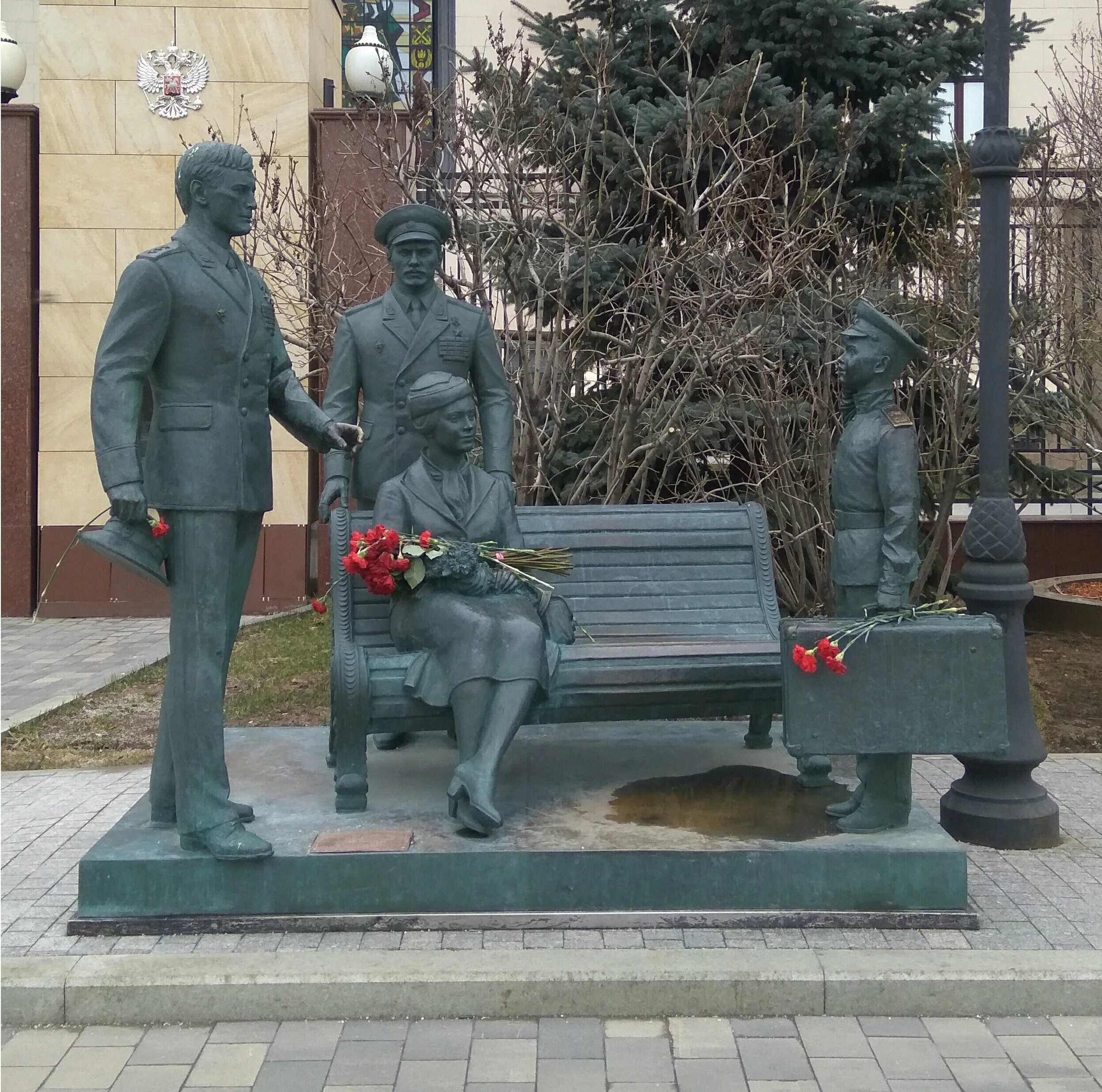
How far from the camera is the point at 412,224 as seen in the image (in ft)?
18.3

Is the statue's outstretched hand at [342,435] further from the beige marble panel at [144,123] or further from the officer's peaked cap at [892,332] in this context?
the beige marble panel at [144,123]

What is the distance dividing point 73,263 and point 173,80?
6.36ft

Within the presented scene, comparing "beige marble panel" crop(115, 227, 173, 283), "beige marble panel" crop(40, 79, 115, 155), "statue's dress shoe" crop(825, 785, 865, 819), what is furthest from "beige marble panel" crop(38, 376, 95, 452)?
"statue's dress shoe" crop(825, 785, 865, 819)

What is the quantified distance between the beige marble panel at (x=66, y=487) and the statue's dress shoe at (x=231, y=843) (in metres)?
8.73

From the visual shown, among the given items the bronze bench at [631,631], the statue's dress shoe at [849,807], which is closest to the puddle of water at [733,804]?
the statue's dress shoe at [849,807]

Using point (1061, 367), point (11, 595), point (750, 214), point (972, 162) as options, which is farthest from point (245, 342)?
point (11, 595)

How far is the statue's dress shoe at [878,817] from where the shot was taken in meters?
4.63

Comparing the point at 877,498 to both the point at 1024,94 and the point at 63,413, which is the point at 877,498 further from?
the point at 1024,94

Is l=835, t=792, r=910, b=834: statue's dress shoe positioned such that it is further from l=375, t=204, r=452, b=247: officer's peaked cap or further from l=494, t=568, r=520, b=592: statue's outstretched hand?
l=375, t=204, r=452, b=247: officer's peaked cap

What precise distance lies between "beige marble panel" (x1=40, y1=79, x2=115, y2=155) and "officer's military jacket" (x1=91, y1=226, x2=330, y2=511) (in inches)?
350

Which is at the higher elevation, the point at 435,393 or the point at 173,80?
the point at 173,80

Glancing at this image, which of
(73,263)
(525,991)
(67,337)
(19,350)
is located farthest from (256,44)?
(525,991)

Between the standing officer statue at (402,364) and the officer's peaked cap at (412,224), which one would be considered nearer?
the officer's peaked cap at (412,224)

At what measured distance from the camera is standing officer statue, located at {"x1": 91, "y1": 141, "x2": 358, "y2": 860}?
4273mm
